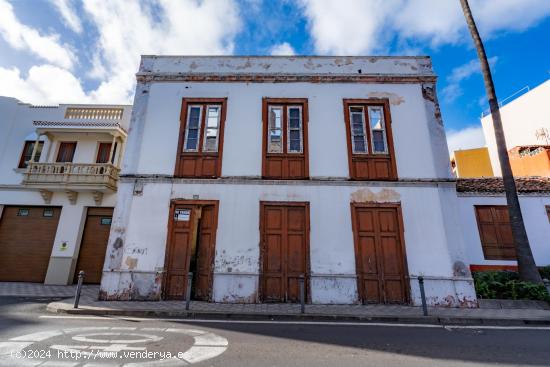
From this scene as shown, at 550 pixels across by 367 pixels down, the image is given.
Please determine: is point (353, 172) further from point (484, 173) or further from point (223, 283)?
point (484, 173)

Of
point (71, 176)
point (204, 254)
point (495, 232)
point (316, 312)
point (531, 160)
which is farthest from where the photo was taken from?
point (531, 160)

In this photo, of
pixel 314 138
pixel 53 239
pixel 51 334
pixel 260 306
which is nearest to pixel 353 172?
pixel 314 138

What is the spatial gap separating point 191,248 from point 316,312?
430 centimetres

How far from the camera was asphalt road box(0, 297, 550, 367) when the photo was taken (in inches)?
162

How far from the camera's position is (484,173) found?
2088 centimetres

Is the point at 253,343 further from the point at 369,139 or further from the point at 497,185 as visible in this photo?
the point at 497,185

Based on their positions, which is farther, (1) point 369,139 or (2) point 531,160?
(2) point 531,160

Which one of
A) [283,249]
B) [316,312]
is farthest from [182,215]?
[316,312]

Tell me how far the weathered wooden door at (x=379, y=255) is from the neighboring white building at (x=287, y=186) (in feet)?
0.12

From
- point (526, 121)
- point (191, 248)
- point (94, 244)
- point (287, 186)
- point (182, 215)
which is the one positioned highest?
point (526, 121)

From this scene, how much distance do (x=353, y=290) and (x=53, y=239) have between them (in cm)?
1335

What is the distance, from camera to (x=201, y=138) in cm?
1022

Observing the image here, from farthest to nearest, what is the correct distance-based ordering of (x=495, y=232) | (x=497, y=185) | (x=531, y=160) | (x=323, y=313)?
(x=531, y=160) < (x=497, y=185) < (x=495, y=232) < (x=323, y=313)

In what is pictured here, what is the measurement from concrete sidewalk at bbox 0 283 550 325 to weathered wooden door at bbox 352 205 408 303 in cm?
52
